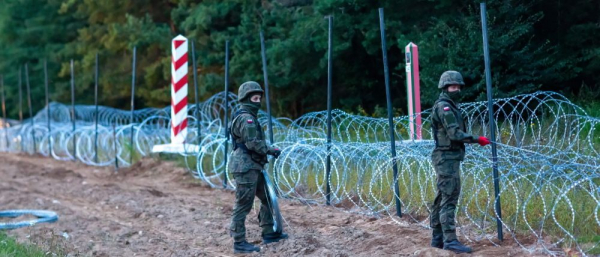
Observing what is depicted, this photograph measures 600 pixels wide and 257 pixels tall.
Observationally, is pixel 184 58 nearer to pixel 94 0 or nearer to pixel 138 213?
pixel 138 213

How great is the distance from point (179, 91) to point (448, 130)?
9450 mm

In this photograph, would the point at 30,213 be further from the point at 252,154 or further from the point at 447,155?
the point at 447,155

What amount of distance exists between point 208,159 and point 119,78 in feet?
51.7

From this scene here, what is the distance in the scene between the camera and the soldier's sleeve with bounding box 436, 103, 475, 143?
24.2 ft

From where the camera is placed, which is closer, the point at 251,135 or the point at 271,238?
the point at 251,135

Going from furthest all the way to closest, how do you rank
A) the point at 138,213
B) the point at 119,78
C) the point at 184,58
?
the point at 119,78
the point at 184,58
the point at 138,213

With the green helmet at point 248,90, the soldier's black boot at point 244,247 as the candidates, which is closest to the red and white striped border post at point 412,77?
the green helmet at point 248,90

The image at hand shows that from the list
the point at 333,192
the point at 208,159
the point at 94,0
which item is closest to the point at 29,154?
the point at 94,0

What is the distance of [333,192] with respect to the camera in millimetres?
10789

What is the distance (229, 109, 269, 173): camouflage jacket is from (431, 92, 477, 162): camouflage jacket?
1906mm

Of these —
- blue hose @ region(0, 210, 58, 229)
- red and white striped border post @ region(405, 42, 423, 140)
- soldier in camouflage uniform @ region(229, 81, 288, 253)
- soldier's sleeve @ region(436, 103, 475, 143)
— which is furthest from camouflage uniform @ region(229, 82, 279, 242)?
blue hose @ region(0, 210, 58, 229)

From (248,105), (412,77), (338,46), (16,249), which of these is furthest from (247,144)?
(338,46)

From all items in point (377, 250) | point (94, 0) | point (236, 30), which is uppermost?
point (94, 0)

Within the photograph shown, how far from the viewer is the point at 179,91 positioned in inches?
632
